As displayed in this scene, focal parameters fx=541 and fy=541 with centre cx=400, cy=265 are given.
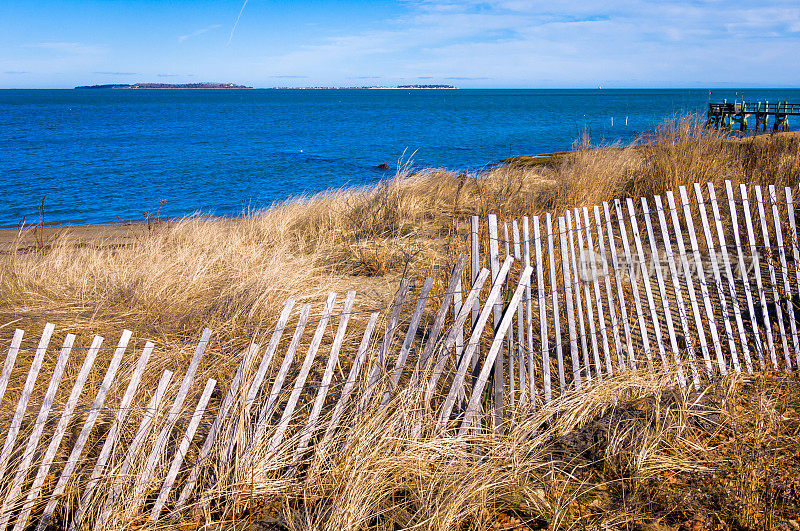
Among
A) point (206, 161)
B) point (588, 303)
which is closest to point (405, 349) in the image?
point (588, 303)

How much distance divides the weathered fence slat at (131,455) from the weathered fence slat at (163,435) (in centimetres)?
6

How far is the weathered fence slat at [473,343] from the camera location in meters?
2.60

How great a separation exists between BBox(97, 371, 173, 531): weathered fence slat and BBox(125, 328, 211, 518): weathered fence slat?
6cm

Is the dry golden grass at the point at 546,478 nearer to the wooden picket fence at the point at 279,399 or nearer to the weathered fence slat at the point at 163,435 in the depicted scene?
the wooden picket fence at the point at 279,399

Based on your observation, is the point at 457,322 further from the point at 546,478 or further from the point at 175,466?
the point at 175,466

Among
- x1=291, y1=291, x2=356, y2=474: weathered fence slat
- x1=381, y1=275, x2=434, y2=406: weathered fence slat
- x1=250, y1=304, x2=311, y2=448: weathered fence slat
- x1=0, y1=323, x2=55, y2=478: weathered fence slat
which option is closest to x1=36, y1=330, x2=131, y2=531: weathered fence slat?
x1=0, y1=323, x2=55, y2=478: weathered fence slat

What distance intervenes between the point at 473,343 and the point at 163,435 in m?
1.47

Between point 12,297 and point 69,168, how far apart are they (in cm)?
2309

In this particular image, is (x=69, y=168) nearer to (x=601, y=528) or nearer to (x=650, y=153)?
(x=650, y=153)

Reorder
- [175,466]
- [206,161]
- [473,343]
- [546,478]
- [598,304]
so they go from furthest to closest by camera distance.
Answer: [206,161], [598,304], [473,343], [546,478], [175,466]

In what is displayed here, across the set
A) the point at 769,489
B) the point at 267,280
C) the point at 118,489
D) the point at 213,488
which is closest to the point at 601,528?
the point at 769,489

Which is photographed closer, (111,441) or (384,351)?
(111,441)

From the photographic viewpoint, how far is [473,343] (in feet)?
8.74

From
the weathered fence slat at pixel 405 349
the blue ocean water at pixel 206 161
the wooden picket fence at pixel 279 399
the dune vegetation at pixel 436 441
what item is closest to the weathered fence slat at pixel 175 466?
the wooden picket fence at pixel 279 399
